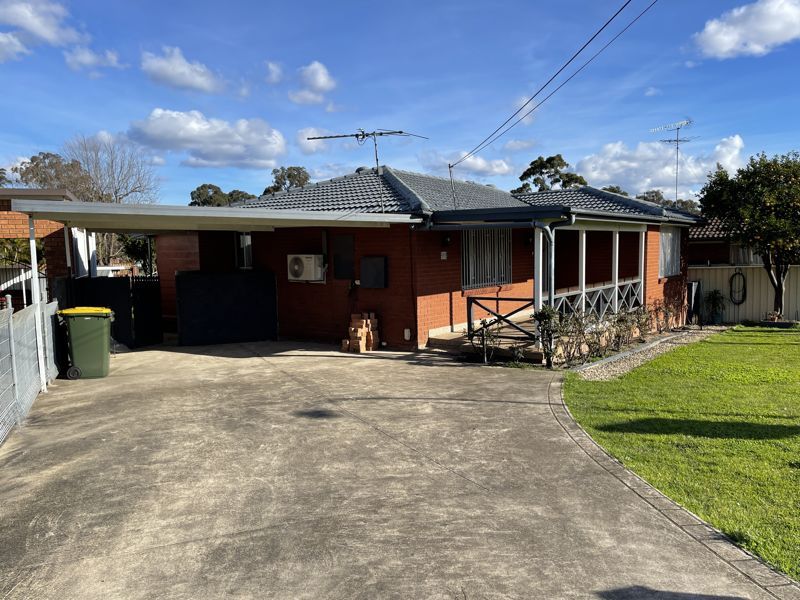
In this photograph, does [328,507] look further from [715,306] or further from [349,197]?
[715,306]

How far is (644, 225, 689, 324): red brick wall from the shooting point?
1541 cm

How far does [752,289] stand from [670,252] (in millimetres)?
3552

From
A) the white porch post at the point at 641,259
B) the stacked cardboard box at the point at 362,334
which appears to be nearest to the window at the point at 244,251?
the stacked cardboard box at the point at 362,334

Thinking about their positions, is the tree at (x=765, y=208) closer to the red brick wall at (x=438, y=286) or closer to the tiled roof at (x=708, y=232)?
the tiled roof at (x=708, y=232)

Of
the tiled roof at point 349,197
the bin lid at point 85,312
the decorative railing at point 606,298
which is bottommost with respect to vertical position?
the decorative railing at point 606,298

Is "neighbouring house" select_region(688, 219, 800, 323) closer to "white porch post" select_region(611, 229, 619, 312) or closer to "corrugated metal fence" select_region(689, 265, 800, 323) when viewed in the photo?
"corrugated metal fence" select_region(689, 265, 800, 323)

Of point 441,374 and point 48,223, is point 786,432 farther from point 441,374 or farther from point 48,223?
point 48,223

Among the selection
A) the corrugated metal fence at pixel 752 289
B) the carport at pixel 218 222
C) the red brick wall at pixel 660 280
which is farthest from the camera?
the corrugated metal fence at pixel 752 289

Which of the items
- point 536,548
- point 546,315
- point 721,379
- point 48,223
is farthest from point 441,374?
point 48,223

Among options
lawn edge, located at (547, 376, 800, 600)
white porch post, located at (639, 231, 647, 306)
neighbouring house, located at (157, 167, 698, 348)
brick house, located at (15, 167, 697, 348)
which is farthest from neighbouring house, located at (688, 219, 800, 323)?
lawn edge, located at (547, 376, 800, 600)

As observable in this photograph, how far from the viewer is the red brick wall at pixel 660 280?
15.4 meters

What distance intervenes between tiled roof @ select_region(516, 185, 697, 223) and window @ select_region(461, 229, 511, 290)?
105 inches

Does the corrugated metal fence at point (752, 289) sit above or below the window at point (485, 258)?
below

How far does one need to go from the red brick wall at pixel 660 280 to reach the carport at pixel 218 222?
7689 mm
